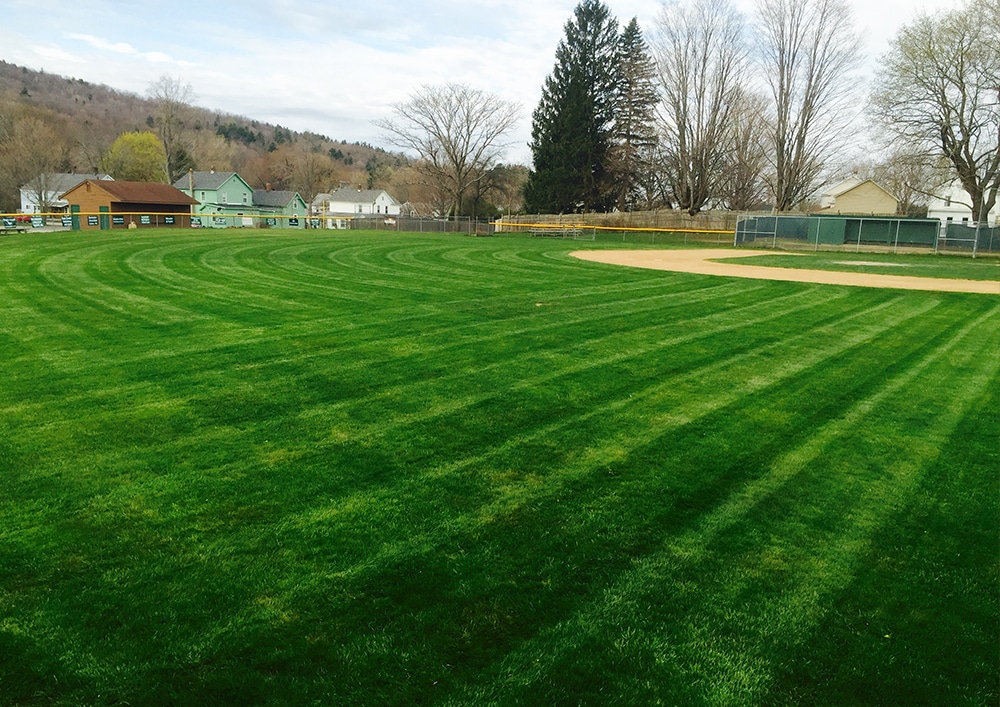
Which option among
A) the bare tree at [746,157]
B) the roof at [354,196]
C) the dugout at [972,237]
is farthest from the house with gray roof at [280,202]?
the dugout at [972,237]

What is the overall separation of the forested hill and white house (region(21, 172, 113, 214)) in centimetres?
102

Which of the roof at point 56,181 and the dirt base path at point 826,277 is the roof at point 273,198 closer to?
the roof at point 56,181

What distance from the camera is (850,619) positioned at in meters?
2.80

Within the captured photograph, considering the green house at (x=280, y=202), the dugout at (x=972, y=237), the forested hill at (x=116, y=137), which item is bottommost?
the dugout at (x=972, y=237)

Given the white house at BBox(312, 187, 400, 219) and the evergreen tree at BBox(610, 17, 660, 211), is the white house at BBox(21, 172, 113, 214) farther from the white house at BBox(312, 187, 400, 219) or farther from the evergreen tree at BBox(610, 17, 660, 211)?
the evergreen tree at BBox(610, 17, 660, 211)

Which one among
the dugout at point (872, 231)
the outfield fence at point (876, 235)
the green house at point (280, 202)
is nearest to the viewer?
the outfield fence at point (876, 235)

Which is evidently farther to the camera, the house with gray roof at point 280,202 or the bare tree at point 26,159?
the house with gray roof at point 280,202

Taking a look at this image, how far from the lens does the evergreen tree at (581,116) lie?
159ft

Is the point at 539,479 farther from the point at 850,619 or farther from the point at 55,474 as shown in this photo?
the point at 55,474

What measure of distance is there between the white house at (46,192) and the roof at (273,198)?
16.1 meters

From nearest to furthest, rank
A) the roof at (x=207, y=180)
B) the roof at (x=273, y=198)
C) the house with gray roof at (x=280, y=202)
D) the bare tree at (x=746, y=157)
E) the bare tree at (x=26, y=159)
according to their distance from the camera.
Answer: the bare tree at (x=746, y=157) → the bare tree at (x=26, y=159) → the roof at (x=207, y=180) → the house with gray roof at (x=280, y=202) → the roof at (x=273, y=198)

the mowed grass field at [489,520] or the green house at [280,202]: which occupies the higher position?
the green house at [280,202]

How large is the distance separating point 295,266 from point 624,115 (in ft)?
128

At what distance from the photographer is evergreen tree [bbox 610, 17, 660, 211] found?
4701cm
